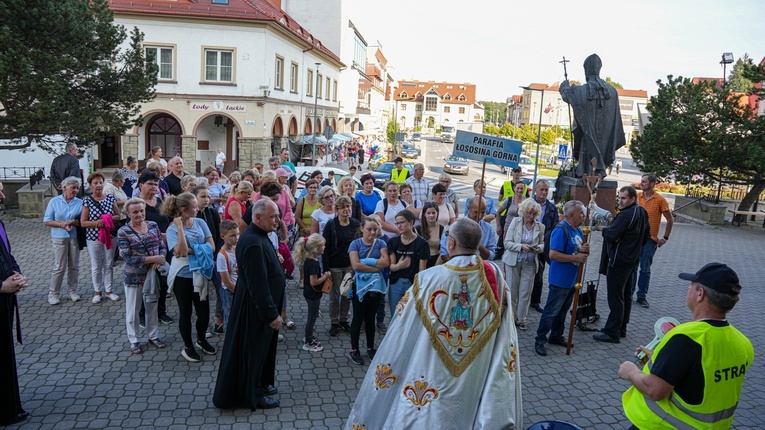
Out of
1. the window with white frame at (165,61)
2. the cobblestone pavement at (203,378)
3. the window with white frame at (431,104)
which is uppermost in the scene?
the window with white frame at (431,104)

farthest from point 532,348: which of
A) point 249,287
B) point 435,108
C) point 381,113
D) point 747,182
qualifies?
point 435,108

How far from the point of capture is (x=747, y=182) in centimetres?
2133

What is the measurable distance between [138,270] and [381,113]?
9272cm

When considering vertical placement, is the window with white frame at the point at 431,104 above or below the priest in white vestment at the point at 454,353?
above

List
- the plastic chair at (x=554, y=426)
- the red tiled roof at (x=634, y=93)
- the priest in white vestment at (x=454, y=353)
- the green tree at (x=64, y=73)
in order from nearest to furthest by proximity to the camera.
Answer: the plastic chair at (x=554, y=426) < the priest in white vestment at (x=454, y=353) < the green tree at (x=64, y=73) < the red tiled roof at (x=634, y=93)

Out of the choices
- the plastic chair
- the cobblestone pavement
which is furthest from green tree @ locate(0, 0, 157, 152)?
the plastic chair

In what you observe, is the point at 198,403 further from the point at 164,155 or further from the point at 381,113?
the point at 381,113

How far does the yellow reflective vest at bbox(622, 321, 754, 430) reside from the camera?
3.02 metres

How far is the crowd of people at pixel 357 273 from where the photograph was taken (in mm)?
4125

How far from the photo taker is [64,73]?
15234 mm

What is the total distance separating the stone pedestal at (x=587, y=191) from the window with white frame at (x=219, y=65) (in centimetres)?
2163

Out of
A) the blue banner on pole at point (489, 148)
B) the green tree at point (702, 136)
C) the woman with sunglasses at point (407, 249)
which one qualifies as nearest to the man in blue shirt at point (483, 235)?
the woman with sunglasses at point (407, 249)

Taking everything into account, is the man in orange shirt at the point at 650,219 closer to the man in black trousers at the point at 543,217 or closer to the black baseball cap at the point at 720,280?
the man in black trousers at the point at 543,217

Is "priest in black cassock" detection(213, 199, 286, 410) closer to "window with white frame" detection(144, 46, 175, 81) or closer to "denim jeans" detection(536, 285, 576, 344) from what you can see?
"denim jeans" detection(536, 285, 576, 344)
